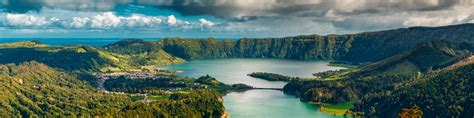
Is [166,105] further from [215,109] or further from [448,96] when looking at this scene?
[448,96]

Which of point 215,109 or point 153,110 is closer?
point 153,110

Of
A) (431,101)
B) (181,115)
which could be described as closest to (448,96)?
(431,101)

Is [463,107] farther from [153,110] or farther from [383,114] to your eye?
[153,110]

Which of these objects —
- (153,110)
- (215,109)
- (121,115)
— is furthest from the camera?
(215,109)

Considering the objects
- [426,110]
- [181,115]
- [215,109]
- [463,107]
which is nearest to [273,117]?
[215,109]

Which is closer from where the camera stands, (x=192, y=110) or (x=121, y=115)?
(x=121, y=115)

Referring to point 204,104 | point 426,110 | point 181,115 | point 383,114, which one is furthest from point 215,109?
point 426,110

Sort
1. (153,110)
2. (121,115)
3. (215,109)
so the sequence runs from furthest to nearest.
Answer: (215,109)
(153,110)
(121,115)
